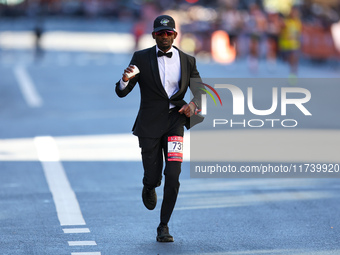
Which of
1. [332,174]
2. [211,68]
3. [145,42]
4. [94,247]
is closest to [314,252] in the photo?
[94,247]

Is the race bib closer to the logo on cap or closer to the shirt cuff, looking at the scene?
the shirt cuff

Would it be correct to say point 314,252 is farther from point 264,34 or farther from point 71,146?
point 264,34

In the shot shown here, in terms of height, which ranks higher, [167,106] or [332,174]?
[167,106]

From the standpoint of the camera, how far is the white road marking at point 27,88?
22.4 m

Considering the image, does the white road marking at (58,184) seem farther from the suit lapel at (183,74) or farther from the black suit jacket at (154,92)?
the suit lapel at (183,74)

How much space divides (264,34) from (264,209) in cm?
2293

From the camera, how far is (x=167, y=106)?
8.06 metres

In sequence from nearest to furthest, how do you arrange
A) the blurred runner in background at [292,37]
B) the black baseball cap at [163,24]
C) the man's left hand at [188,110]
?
1. the black baseball cap at [163,24]
2. the man's left hand at [188,110]
3. the blurred runner in background at [292,37]

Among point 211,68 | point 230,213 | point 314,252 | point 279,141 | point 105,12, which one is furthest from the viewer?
point 105,12


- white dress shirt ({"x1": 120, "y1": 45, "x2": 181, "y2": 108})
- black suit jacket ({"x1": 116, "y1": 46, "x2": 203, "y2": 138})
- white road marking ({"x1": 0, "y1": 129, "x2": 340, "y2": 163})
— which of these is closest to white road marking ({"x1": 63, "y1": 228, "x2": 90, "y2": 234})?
black suit jacket ({"x1": 116, "y1": 46, "x2": 203, "y2": 138})

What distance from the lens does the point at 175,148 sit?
26.2 feet

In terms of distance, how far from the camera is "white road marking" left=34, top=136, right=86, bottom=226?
9289 mm

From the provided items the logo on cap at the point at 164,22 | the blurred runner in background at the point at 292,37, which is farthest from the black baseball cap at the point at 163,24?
the blurred runner in background at the point at 292,37

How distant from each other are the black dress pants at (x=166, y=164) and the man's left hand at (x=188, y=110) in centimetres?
19
